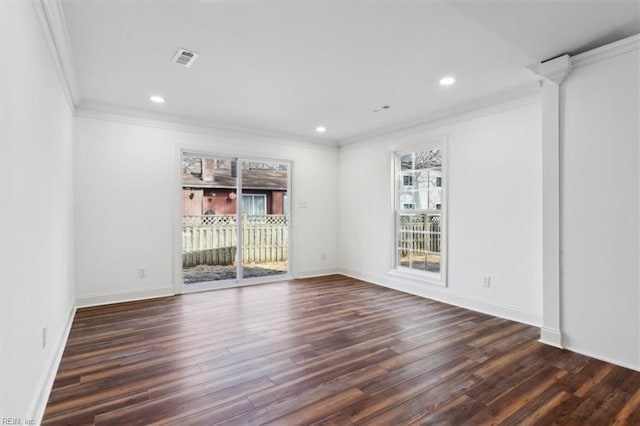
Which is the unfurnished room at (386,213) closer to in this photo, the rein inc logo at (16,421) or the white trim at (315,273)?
the rein inc logo at (16,421)

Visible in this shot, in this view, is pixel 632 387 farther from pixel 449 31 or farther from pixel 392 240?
pixel 392 240

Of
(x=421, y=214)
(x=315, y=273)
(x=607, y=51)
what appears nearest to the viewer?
(x=607, y=51)

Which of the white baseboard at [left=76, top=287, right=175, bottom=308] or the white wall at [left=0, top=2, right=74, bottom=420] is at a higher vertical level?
the white wall at [left=0, top=2, right=74, bottom=420]

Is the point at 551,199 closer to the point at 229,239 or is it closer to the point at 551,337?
the point at 551,337

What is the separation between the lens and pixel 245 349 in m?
2.81

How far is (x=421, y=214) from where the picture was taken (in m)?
4.82

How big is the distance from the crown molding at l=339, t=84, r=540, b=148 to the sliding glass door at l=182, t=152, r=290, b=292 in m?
1.87

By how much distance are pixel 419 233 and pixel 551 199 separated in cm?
211

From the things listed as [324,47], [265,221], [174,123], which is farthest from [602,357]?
[174,123]

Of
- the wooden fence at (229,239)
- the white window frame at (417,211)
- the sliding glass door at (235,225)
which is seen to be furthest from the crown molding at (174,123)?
the white window frame at (417,211)

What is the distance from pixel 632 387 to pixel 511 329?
1124 millimetres

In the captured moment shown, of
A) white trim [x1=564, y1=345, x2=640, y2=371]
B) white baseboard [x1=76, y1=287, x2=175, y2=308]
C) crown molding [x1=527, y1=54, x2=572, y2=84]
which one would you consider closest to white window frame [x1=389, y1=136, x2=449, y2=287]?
crown molding [x1=527, y1=54, x2=572, y2=84]

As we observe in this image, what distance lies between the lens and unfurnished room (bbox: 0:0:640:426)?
196cm

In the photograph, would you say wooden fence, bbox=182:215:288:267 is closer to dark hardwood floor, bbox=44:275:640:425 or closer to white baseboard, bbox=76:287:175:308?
white baseboard, bbox=76:287:175:308
